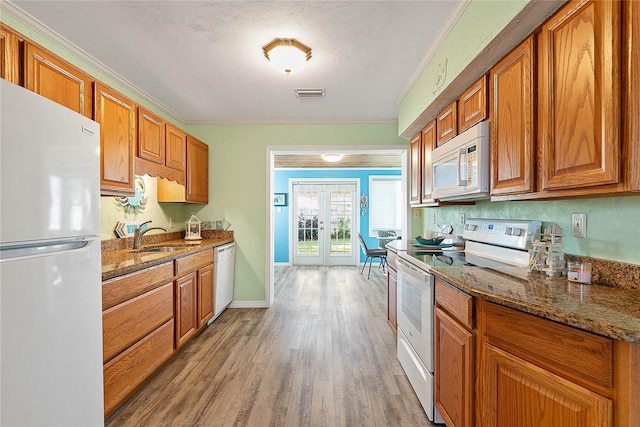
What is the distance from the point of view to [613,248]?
4.32 ft

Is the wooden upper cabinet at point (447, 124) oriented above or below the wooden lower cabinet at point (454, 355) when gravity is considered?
above

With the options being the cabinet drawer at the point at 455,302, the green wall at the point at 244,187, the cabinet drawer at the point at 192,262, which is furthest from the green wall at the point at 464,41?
the cabinet drawer at the point at 192,262

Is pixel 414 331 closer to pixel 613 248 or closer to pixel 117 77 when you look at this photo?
pixel 613 248

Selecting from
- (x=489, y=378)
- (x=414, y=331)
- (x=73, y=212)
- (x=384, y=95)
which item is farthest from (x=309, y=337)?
(x=384, y=95)

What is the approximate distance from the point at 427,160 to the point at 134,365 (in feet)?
9.21

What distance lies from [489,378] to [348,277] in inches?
182

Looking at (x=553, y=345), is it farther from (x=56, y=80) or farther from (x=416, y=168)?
(x=56, y=80)

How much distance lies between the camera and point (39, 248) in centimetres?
114

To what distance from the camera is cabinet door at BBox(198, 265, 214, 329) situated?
3.01 m

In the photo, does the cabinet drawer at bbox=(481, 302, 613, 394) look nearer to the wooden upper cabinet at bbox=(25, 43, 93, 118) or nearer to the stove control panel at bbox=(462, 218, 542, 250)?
the stove control panel at bbox=(462, 218, 542, 250)

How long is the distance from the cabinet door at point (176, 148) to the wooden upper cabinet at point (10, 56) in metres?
1.39

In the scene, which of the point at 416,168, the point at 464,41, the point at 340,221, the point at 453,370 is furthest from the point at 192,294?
the point at 340,221

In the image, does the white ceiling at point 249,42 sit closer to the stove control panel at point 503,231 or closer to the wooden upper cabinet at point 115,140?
the wooden upper cabinet at point 115,140

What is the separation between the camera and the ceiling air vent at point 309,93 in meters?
2.96
